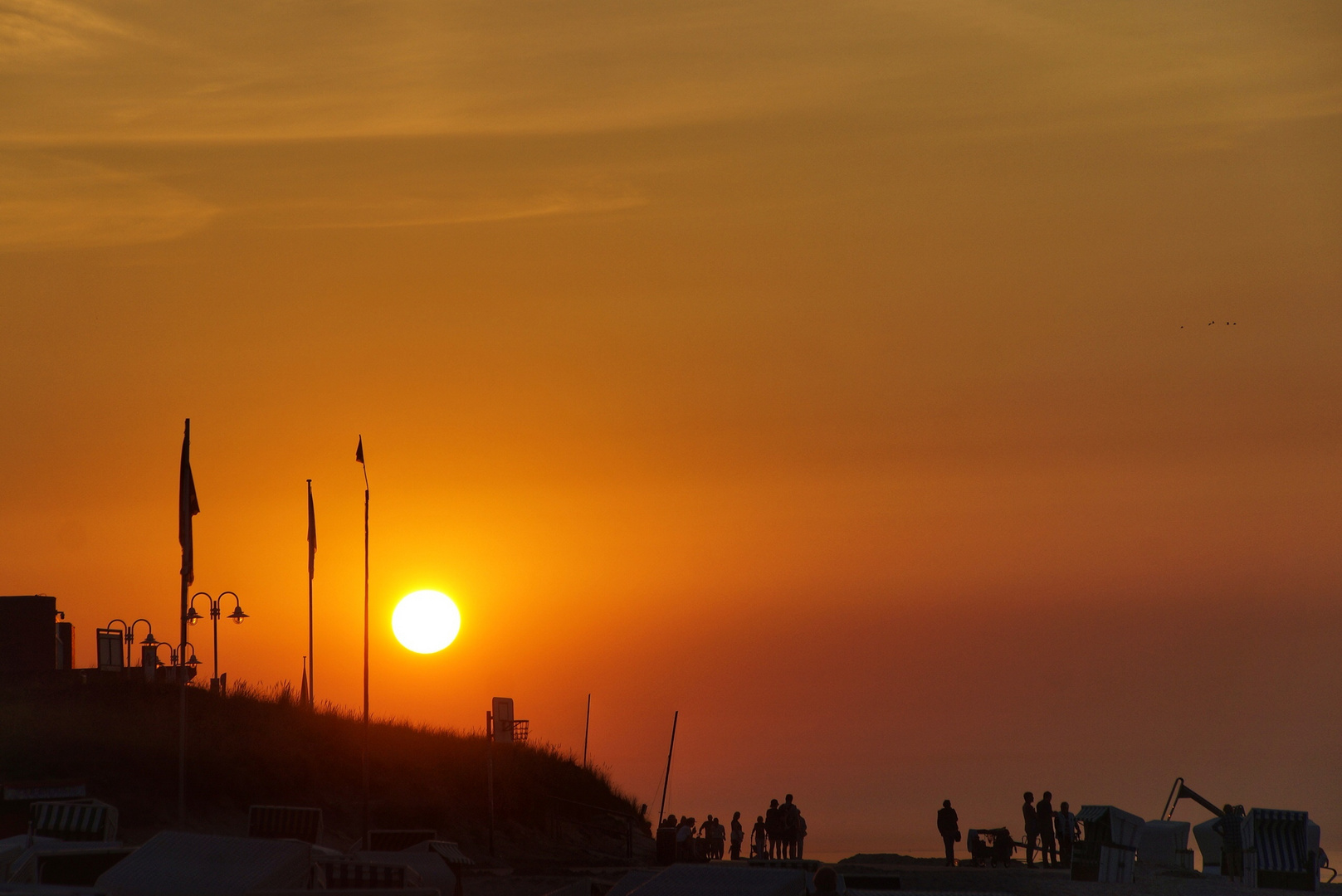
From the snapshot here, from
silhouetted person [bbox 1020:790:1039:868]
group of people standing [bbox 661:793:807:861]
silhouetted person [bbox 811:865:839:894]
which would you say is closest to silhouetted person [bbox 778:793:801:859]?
group of people standing [bbox 661:793:807:861]

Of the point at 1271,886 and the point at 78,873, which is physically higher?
the point at 78,873

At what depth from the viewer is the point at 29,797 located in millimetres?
28469

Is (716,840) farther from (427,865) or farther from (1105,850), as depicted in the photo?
(427,865)

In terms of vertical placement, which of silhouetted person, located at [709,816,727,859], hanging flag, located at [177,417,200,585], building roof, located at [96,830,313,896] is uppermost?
hanging flag, located at [177,417,200,585]

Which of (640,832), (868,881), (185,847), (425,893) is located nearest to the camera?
(425,893)

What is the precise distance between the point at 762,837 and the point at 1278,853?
1578 cm

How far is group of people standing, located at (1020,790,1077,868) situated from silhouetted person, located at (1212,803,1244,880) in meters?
3.98

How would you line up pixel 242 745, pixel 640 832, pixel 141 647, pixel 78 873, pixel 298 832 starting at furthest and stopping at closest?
pixel 640 832 → pixel 141 647 → pixel 242 745 → pixel 298 832 → pixel 78 873

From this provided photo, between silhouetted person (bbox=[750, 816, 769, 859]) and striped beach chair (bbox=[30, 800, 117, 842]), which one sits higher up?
striped beach chair (bbox=[30, 800, 117, 842])

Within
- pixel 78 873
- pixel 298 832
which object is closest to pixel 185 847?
pixel 78 873

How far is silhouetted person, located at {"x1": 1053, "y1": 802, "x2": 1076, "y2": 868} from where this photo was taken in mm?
36594

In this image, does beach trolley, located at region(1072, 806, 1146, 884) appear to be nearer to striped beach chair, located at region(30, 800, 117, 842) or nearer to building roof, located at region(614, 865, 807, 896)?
building roof, located at region(614, 865, 807, 896)

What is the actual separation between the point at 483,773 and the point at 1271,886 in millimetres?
24394

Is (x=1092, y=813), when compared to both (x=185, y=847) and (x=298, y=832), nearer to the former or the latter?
(x=298, y=832)
